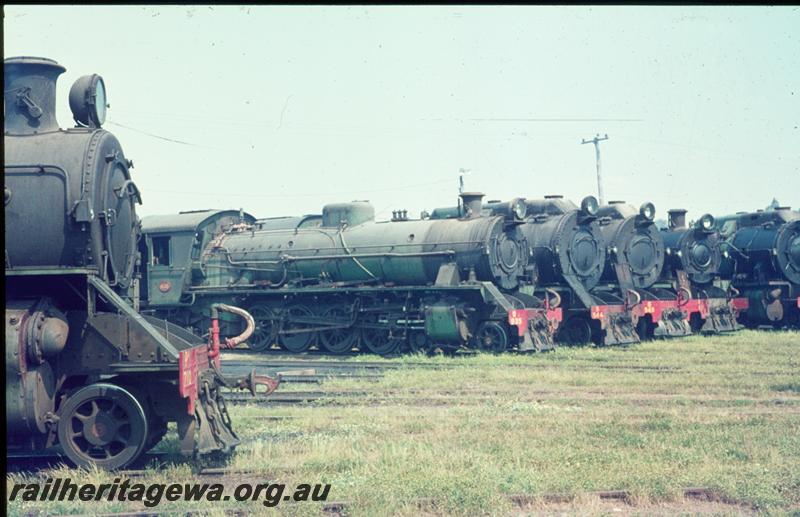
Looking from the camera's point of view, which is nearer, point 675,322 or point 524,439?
point 524,439

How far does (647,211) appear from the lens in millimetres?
21641

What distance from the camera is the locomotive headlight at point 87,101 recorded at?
793 cm

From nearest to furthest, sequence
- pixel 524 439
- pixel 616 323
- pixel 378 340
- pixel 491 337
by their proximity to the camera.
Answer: pixel 524 439 → pixel 491 337 → pixel 378 340 → pixel 616 323

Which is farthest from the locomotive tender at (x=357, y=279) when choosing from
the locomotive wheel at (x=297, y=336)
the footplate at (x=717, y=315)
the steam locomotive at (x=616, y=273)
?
the footplate at (x=717, y=315)

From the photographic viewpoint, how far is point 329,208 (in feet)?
66.3

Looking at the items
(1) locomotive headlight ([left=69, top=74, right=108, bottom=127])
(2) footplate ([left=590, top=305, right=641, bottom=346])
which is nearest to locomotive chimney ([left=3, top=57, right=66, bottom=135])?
(1) locomotive headlight ([left=69, top=74, right=108, bottom=127])

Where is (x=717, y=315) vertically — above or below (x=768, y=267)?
below

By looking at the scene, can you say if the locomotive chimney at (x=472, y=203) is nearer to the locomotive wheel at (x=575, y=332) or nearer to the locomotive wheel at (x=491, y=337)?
the locomotive wheel at (x=491, y=337)

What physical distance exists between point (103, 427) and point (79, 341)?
82cm

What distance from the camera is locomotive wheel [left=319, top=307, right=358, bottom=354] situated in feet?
62.0

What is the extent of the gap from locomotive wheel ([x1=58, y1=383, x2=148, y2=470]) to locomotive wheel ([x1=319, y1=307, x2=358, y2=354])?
11.8m

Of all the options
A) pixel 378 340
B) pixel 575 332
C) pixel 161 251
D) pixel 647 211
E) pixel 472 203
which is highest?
pixel 472 203

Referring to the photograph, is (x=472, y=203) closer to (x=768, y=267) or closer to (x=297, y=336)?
(x=297, y=336)

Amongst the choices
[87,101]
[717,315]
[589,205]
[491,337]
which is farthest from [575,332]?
[87,101]
